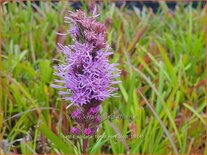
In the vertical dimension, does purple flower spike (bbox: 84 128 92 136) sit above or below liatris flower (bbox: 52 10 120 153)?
below

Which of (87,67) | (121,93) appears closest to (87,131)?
(87,67)

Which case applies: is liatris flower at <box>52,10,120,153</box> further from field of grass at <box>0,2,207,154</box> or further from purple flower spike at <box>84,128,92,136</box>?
field of grass at <box>0,2,207,154</box>

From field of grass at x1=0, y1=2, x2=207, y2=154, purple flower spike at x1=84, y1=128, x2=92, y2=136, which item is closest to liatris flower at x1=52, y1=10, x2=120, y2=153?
purple flower spike at x1=84, y1=128, x2=92, y2=136

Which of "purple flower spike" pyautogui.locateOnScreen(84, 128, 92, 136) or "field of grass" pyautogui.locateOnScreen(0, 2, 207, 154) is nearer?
"purple flower spike" pyautogui.locateOnScreen(84, 128, 92, 136)

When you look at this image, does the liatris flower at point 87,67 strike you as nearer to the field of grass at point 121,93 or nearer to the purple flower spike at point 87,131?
the purple flower spike at point 87,131

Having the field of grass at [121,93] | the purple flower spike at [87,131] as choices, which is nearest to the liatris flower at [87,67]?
the purple flower spike at [87,131]
